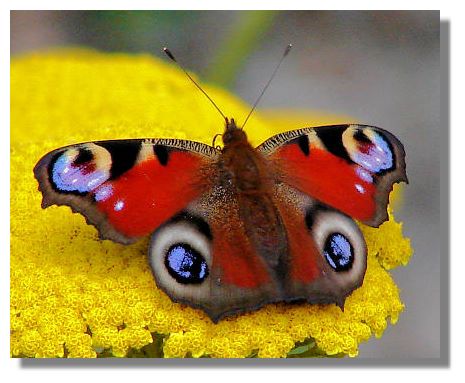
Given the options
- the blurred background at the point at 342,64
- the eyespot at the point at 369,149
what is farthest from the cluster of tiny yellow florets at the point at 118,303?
the blurred background at the point at 342,64

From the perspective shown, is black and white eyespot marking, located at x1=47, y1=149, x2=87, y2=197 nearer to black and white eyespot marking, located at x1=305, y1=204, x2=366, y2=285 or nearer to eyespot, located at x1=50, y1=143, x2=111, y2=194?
eyespot, located at x1=50, y1=143, x2=111, y2=194

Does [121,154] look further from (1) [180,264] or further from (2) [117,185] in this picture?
(1) [180,264]

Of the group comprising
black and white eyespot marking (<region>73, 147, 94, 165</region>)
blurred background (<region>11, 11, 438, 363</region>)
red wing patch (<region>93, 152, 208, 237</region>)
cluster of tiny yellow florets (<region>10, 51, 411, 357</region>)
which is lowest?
cluster of tiny yellow florets (<region>10, 51, 411, 357</region>)

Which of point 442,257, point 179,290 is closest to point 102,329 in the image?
point 179,290

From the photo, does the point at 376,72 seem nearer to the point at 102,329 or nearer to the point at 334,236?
the point at 334,236

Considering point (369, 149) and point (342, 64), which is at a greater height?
point (342, 64)

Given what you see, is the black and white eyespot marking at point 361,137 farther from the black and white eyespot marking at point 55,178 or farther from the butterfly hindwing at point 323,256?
the black and white eyespot marking at point 55,178

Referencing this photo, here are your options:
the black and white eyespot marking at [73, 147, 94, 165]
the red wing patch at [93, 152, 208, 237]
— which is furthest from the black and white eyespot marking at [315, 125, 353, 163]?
the black and white eyespot marking at [73, 147, 94, 165]

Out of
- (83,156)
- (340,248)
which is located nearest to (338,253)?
(340,248)
